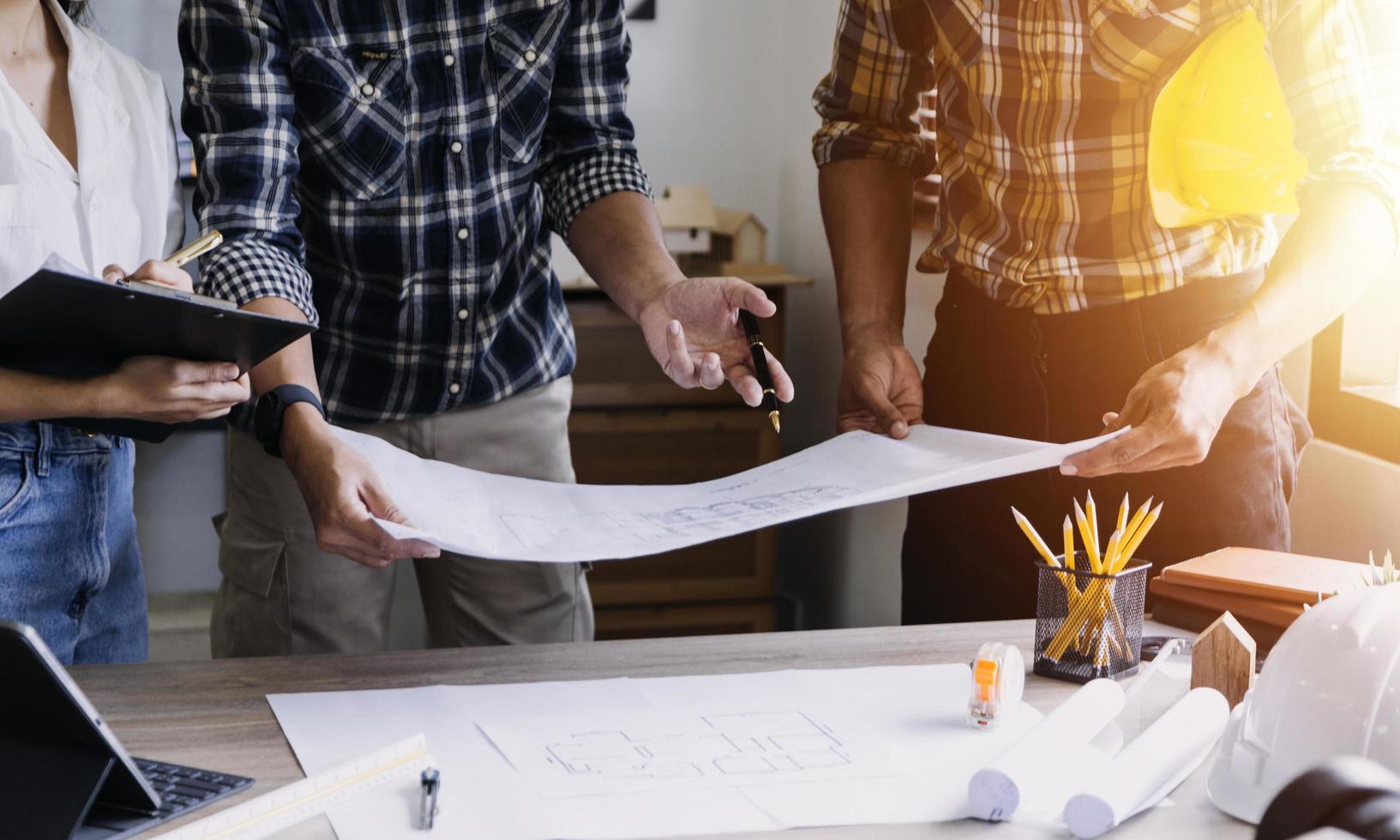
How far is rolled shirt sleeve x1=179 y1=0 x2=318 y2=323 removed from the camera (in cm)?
134

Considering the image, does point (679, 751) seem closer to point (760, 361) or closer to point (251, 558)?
point (760, 361)

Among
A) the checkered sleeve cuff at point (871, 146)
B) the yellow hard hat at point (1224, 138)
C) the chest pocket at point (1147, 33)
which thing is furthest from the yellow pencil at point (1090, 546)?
the checkered sleeve cuff at point (871, 146)

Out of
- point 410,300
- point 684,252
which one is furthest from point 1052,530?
point 684,252

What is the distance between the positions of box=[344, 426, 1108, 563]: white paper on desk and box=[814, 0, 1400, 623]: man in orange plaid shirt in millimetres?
98

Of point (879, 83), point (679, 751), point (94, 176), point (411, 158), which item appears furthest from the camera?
point (879, 83)

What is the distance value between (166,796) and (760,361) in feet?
2.21

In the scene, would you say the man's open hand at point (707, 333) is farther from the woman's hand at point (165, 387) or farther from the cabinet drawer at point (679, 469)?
the cabinet drawer at point (679, 469)

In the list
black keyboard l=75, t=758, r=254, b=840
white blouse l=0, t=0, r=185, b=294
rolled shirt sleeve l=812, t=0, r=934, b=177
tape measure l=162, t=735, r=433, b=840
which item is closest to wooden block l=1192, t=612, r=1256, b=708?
tape measure l=162, t=735, r=433, b=840

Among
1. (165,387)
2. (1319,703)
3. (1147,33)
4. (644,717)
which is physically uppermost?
(1147,33)

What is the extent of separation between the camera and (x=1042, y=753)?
0.86 metres

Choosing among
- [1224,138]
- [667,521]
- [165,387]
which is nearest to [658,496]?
[667,521]

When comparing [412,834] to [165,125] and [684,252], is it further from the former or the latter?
[684,252]

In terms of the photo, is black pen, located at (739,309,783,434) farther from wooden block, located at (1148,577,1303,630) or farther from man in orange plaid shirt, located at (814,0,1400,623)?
wooden block, located at (1148,577,1303,630)

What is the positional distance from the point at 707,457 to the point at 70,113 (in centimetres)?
177
